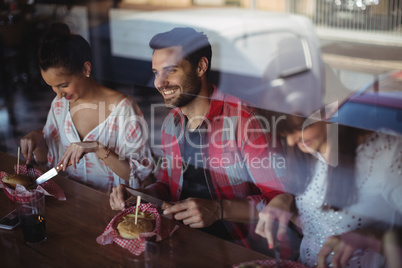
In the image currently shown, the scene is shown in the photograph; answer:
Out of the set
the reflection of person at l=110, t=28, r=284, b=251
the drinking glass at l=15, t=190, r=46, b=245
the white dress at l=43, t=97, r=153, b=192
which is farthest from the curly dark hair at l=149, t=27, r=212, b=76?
the drinking glass at l=15, t=190, r=46, b=245

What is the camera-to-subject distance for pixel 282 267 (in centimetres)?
128

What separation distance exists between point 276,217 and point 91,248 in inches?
26.8

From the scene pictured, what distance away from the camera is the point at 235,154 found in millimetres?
1805

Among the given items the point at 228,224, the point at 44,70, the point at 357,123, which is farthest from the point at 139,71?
the point at 357,123

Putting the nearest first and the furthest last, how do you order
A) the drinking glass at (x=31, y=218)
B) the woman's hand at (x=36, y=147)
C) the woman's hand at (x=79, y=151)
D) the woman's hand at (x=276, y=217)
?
1. the drinking glass at (x=31, y=218)
2. the woman's hand at (x=276, y=217)
3. the woman's hand at (x=79, y=151)
4. the woman's hand at (x=36, y=147)

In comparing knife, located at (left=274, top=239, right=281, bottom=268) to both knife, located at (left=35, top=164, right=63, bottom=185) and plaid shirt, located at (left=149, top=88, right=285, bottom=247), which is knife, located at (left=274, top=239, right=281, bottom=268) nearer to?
plaid shirt, located at (left=149, top=88, right=285, bottom=247)

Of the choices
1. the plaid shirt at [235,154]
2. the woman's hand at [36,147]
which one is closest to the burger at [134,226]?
the plaid shirt at [235,154]

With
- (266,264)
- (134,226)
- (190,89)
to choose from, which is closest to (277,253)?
(266,264)

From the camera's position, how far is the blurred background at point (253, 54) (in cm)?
211

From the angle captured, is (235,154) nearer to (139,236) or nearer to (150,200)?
(150,200)

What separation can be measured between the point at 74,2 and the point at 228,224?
100 inches

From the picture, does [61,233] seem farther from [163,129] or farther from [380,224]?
[380,224]

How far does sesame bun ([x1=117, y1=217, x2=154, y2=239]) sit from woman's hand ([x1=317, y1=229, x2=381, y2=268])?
23.2 inches

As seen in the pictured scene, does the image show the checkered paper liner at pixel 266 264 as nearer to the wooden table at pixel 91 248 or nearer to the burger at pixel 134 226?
the wooden table at pixel 91 248
